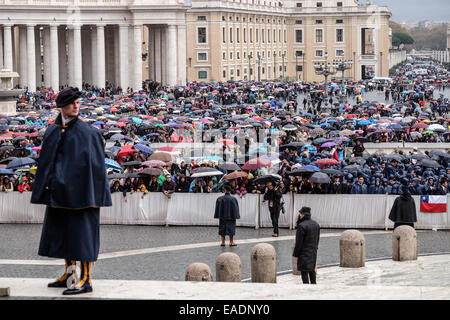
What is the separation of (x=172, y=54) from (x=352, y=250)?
210 ft

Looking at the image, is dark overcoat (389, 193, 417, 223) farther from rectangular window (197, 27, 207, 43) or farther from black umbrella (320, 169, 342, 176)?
rectangular window (197, 27, 207, 43)

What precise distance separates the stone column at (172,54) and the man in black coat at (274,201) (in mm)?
58806

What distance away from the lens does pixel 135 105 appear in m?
48.1

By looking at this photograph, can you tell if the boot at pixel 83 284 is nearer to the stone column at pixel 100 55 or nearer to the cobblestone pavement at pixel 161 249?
the cobblestone pavement at pixel 161 249

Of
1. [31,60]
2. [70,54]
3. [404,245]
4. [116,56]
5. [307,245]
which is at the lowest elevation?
[404,245]

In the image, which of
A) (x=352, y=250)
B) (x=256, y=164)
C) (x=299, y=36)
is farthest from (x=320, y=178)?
(x=299, y=36)

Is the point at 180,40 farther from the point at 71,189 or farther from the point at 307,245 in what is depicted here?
the point at 71,189

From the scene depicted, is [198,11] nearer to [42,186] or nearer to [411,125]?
[411,125]

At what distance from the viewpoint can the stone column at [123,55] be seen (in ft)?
254

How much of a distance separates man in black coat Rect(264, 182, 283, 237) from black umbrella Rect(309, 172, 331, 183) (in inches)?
39.7

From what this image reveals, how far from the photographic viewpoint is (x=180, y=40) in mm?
78188

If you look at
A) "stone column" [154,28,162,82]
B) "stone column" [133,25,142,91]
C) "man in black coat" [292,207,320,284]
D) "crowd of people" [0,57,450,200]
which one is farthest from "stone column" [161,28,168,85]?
"man in black coat" [292,207,320,284]

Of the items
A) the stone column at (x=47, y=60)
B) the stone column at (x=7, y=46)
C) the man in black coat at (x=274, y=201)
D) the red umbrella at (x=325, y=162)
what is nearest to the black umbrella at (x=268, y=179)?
the man in black coat at (x=274, y=201)

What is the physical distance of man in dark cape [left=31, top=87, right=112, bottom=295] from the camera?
24.7 ft
